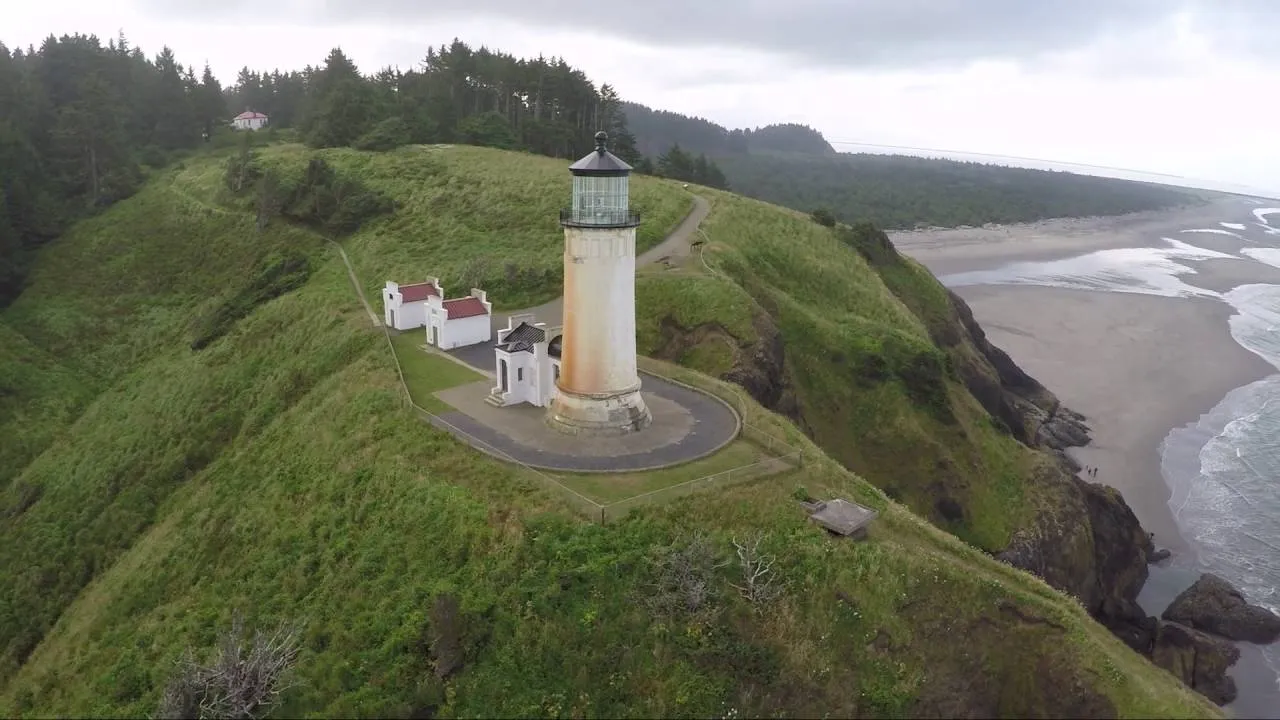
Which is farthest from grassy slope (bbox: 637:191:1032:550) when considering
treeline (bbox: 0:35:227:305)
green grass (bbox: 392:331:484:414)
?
treeline (bbox: 0:35:227:305)

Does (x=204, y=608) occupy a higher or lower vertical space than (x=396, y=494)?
lower

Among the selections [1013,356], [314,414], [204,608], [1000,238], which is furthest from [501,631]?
[1000,238]

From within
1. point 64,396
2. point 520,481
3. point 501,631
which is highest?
point 520,481

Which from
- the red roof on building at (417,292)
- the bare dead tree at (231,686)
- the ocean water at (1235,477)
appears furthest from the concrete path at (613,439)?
the ocean water at (1235,477)

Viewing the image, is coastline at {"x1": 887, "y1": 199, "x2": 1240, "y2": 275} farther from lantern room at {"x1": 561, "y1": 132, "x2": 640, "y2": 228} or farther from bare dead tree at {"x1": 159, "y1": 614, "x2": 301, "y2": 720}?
bare dead tree at {"x1": 159, "y1": 614, "x2": 301, "y2": 720}

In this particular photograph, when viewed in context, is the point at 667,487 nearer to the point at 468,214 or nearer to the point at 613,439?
the point at 613,439

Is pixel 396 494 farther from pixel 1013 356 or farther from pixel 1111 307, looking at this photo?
pixel 1111 307
